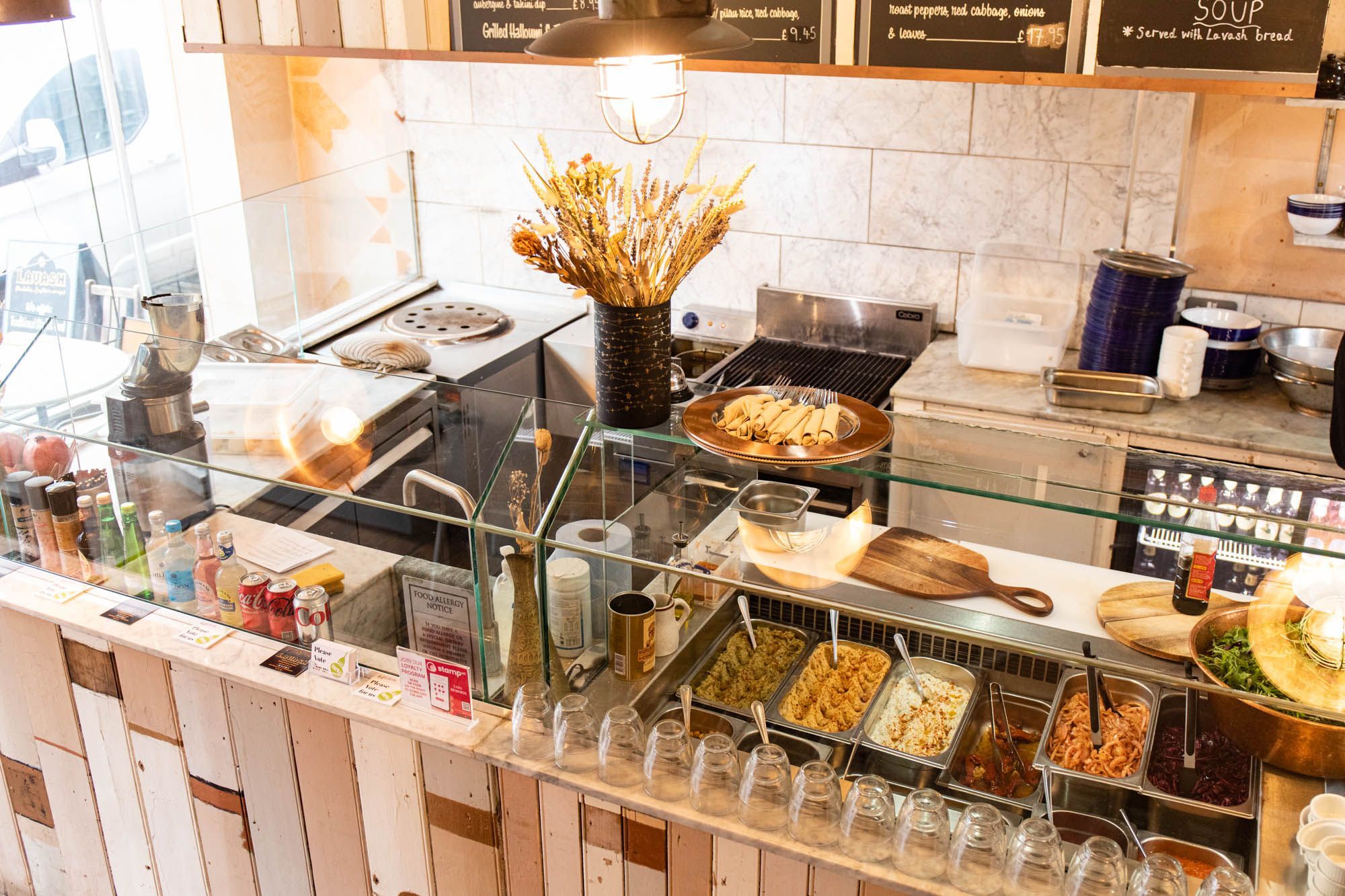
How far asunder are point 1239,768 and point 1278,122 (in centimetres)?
255

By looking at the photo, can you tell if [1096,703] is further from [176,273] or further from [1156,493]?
[176,273]

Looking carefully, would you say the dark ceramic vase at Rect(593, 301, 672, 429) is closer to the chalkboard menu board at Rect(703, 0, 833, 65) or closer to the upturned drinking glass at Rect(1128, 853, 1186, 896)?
the upturned drinking glass at Rect(1128, 853, 1186, 896)

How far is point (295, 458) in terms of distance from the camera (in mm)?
2150

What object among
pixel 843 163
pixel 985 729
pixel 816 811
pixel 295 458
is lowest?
pixel 985 729

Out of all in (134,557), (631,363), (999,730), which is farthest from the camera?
(134,557)

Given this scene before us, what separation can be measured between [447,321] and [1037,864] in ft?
11.0

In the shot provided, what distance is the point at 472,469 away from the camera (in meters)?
2.00

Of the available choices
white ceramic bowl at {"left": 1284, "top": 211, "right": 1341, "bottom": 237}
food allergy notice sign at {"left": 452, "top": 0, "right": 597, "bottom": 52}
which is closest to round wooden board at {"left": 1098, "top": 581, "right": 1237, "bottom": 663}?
white ceramic bowl at {"left": 1284, "top": 211, "right": 1341, "bottom": 237}

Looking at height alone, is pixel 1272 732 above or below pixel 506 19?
below

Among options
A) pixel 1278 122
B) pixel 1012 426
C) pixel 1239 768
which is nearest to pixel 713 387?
pixel 1012 426

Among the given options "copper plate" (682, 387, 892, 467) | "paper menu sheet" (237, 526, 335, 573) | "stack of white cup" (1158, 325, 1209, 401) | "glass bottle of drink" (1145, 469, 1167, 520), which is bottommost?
"paper menu sheet" (237, 526, 335, 573)

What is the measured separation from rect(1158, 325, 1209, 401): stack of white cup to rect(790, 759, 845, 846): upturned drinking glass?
2284 mm

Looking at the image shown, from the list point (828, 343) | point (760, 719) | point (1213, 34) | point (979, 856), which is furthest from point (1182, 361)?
point (979, 856)

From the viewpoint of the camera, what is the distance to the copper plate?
1780mm
